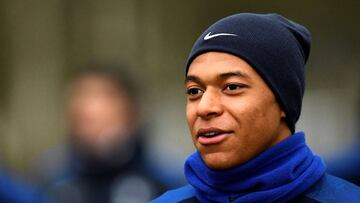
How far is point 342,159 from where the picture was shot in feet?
17.2

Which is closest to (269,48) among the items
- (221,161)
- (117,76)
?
(221,161)

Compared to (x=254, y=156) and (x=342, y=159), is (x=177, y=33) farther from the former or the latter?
(x=254, y=156)

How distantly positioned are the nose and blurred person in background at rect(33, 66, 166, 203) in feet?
4.81

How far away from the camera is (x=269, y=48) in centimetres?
281

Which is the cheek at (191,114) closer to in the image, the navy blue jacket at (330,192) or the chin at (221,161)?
the chin at (221,161)

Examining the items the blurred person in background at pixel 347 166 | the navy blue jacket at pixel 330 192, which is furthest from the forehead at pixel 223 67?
the blurred person in background at pixel 347 166

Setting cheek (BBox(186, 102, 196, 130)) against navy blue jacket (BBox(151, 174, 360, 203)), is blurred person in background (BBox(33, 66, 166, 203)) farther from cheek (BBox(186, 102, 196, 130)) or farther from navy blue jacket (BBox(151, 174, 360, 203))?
navy blue jacket (BBox(151, 174, 360, 203))

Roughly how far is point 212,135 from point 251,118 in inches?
4.9

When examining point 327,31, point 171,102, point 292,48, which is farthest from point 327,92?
point 292,48

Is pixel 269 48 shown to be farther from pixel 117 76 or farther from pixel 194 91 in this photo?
pixel 117 76

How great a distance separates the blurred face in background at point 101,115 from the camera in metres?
4.20

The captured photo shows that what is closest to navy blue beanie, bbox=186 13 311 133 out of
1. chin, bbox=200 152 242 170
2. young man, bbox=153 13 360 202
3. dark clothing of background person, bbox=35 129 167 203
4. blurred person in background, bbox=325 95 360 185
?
young man, bbox=153 13 360 202

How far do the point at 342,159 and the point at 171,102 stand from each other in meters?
1.66

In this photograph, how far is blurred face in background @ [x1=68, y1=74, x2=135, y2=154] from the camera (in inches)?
165
